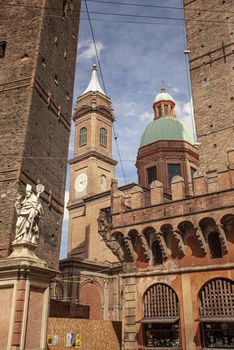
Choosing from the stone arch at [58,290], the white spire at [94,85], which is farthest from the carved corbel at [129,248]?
the white spire at [94,85]

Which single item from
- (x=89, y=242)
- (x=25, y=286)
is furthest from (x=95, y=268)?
(x=25, y=286)

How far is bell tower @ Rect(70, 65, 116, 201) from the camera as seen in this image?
39875 mm

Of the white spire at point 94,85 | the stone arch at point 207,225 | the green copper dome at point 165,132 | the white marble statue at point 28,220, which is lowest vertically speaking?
the white marble statue at point 28,220

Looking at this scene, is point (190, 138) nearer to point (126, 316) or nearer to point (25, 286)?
point (126, 316)

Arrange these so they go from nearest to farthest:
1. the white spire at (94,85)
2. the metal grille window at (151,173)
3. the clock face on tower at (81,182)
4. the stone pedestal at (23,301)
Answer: the stone pedestal at (23,301), the metal grille window at (151,173), the clock face on tower at (81,182), the white spire at (94,85)

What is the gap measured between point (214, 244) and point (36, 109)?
11839 mm

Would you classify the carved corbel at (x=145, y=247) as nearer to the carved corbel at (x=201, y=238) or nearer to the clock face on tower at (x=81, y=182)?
the carved corbel at (x=201, y=238)

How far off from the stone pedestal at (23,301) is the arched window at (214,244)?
8778mm

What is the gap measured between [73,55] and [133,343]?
19.5 m

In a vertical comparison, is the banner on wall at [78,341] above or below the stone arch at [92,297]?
below

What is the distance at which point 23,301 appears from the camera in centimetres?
777

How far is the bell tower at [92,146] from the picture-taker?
39.9 metres

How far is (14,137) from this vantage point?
64.0ft

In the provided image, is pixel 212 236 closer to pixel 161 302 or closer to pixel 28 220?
pixel 161 302
